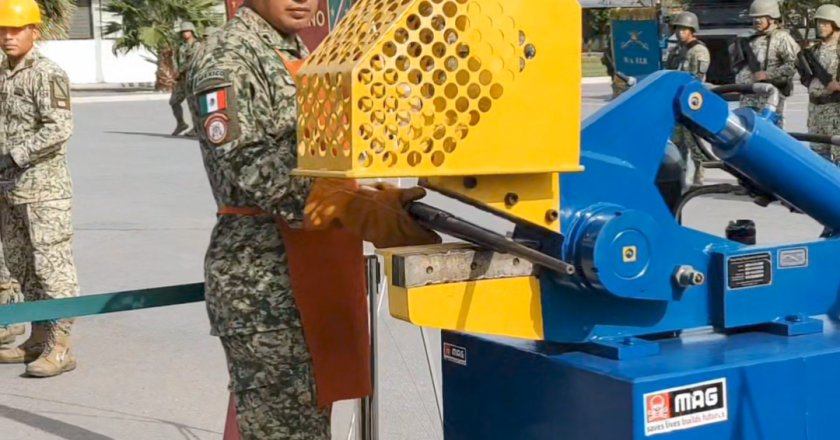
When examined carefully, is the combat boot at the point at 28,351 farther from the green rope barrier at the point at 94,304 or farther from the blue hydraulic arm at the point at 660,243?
the blue hydraulic arm at the point at 660,243

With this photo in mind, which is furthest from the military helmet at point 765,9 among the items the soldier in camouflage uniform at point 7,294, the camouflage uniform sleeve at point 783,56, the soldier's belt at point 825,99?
the soldier in camouflage uniform at point 7,294

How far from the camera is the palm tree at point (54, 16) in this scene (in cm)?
2694

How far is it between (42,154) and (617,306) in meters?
3.85

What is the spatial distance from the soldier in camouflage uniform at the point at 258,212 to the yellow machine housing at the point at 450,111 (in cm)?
34

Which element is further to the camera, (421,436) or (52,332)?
(52,332)

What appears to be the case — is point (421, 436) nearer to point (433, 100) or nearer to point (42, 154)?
point (42, 154)

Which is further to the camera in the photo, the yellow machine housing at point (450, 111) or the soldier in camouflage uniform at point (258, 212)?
the soldier in camouflage uniform at point (258, 212)

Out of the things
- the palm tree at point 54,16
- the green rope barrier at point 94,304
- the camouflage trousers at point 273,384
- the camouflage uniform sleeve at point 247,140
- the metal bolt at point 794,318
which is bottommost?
the camouflage trousers at point 273,384

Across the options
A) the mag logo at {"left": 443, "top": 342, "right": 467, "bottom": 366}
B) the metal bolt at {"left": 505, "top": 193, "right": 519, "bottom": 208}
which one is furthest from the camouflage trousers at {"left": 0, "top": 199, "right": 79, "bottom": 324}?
the metal bolt at {"left": 505, "top": 193, "right": 519, "bottom": 208}

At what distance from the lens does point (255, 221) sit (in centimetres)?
311

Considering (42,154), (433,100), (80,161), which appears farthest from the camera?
(80,161)

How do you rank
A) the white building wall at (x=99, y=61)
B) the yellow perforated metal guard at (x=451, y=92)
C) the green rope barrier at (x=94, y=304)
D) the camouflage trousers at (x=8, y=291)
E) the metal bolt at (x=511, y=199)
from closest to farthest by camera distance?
the yellow perforated metal guard at (x=451, y=92), the metal bolt at (x=511, y=199), the green rope barrier at (x=94, y=304), the camouflage trousers at (x=8, y=291), the white building wall at (x=99, y=61)

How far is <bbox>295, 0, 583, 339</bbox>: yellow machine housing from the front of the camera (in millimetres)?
2334

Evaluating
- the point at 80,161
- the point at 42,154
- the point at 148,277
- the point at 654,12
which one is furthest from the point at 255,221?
the point at 80,161
